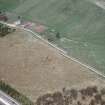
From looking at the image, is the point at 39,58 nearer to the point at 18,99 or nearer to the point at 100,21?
the point at 18,99

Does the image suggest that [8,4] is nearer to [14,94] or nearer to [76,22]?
[76,22]

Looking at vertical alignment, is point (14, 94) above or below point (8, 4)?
below

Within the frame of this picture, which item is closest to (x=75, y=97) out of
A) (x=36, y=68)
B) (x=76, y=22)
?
(x=36, y=68)

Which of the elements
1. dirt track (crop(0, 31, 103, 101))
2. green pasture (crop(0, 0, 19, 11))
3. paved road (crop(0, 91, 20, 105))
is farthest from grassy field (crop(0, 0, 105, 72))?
paved road (crop(0, 91, 20, 105))

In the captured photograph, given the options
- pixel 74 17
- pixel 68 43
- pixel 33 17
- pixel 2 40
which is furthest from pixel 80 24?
pixel 2 40

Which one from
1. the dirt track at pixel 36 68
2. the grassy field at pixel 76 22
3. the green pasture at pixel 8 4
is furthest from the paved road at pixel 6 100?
the green pasture at pixel 8 4

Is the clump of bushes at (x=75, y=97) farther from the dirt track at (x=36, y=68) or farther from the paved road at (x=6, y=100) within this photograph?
the paved road at (x=6, y=100)

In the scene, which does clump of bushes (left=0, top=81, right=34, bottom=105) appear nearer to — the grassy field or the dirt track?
the dirt track
